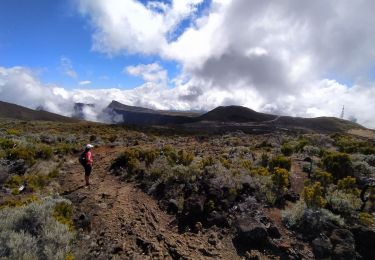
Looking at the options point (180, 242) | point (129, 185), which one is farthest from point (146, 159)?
point (180, 242)

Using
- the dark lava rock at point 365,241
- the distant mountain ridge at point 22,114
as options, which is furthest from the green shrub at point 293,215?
the distant mountain ridge at point 22,114

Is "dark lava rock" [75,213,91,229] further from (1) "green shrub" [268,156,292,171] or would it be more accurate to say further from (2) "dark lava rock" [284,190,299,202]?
(1) "green shrub" [268,156,292,171]

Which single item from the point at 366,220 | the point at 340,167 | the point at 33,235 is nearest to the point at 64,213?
the point at 33,235

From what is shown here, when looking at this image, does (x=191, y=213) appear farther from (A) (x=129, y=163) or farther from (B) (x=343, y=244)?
(A) (x=129, y=163)

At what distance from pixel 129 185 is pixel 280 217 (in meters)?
6.15

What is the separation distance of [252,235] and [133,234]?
330 centimetres

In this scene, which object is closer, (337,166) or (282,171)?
(282,171)

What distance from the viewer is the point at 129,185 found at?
12.8 metres

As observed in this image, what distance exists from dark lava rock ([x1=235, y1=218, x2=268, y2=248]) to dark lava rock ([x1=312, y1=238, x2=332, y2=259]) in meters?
1.30

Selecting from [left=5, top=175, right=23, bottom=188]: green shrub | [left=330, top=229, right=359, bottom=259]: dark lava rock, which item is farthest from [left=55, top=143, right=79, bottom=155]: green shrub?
[left=330, top=229, right=359, bottom=259]: dark lava rock

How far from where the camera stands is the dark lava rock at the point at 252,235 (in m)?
8.45

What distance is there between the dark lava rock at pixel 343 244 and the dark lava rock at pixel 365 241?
0.31 meters

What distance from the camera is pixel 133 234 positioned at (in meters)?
8.58

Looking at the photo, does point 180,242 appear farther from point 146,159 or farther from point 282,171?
point 146,159
